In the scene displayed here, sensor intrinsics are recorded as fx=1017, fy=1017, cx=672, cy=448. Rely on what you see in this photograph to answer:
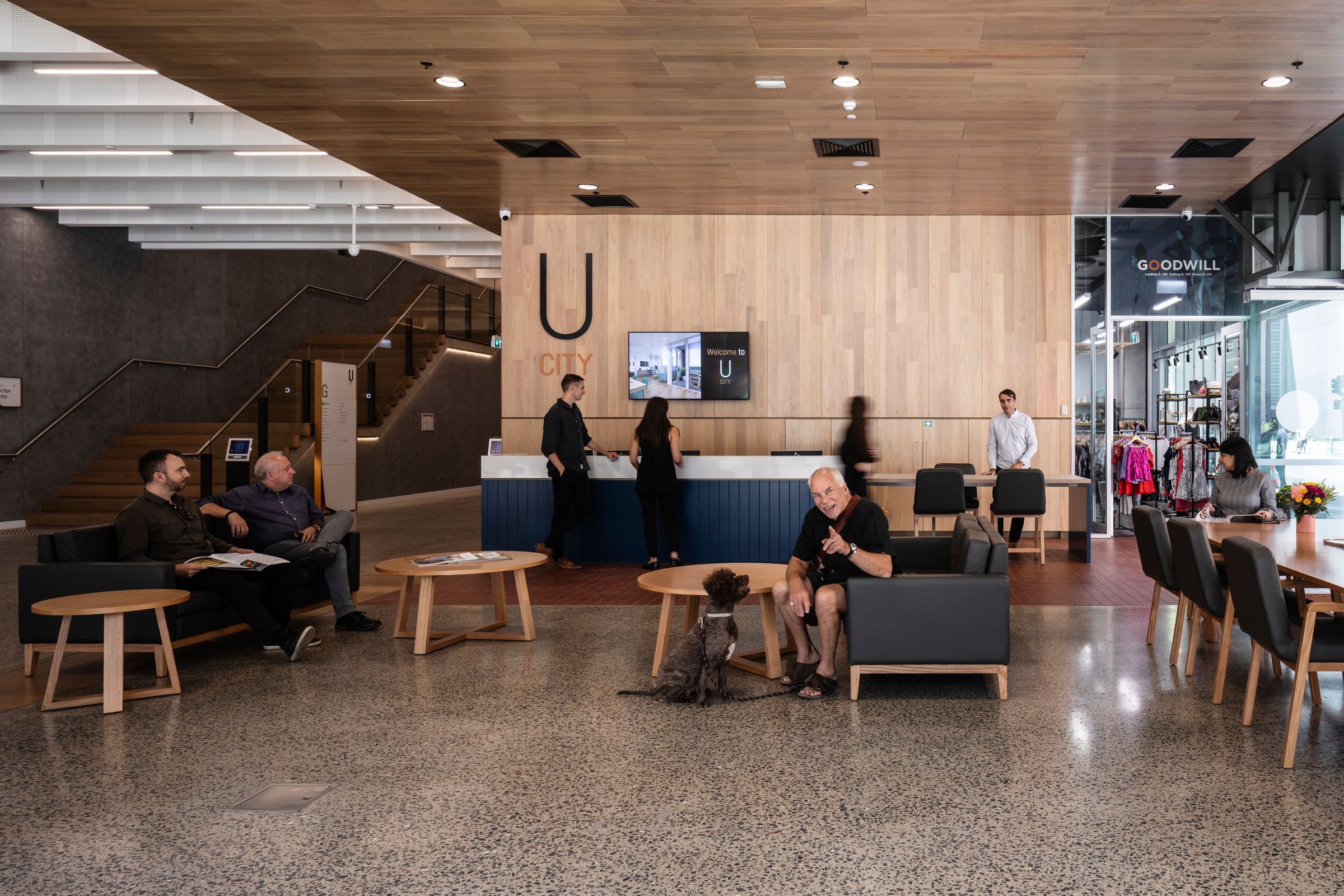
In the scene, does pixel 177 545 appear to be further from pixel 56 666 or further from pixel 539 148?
pixel 539 148

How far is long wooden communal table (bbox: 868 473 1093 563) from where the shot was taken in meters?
8.92

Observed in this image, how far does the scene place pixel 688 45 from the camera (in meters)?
5.67

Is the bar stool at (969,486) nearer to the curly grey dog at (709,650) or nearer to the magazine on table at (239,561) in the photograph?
the curly grey dog at (709,650)

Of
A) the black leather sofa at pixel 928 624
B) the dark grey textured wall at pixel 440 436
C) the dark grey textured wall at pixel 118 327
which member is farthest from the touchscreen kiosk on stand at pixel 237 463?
the black leather sofa at pixel 928 624

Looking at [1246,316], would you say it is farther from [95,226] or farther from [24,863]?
[95,226]

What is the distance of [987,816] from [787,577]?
177cm

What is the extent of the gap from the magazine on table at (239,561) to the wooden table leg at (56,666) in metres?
0.72

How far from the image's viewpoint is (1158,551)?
5387 millimetres

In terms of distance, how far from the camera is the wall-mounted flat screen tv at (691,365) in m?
10.3

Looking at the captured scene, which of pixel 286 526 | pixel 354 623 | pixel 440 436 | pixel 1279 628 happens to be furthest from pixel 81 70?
pixel 440 436

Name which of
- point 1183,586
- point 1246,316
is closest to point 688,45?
point 1183,586

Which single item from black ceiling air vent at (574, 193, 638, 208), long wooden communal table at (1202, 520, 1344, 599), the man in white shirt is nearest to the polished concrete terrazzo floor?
long wooden communal table at (1202, 520, 1344, 599)

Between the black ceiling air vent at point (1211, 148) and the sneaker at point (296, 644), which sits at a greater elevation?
the black ceiling air vent at point (1211, 148)

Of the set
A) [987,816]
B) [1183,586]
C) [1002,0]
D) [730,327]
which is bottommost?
[987,816]
